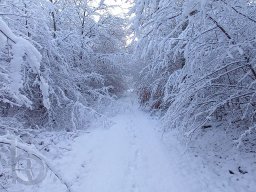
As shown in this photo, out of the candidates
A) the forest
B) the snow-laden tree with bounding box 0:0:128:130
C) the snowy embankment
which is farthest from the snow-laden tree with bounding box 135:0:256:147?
the snow-laden tree with bounding box 0:0:128:130

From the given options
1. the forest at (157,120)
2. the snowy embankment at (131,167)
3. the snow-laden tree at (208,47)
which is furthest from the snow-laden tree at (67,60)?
the snow-laden tree at (208,47)

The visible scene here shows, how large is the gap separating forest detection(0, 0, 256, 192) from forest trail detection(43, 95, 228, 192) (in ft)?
0.09

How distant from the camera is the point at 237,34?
7.29 meters

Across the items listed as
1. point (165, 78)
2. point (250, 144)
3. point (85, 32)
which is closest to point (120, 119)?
point (165, 78)

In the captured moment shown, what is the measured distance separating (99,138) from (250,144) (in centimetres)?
604

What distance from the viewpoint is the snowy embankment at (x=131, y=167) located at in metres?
7.59

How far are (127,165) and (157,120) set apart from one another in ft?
26.2

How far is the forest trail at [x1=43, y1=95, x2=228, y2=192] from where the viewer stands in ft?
25.2

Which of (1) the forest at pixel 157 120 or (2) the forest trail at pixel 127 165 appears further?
(2) the forest trail at pixel 127 165

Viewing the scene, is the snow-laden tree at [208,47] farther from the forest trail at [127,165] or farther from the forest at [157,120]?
the forest trail at [127,165]

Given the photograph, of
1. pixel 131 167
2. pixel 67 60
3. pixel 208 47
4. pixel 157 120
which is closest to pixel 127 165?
pixel 131 167

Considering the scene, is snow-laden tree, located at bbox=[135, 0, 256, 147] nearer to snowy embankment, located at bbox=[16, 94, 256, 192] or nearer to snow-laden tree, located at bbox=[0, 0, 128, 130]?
snowy embankment, located at bbox=[16, 94, 256, 192]

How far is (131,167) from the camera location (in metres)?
9.04

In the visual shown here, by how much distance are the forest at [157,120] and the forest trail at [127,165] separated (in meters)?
0.03
